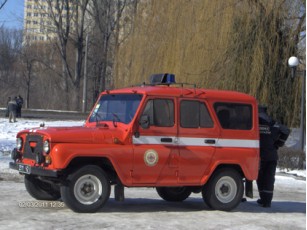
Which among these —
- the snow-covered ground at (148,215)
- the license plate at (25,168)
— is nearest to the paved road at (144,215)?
the snow-covered ground at (148,215)

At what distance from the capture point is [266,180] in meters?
11.1

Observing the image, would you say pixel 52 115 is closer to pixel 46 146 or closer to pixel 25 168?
pixel 25 168

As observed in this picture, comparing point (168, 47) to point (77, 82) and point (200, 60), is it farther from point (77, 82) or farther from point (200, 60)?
point (77, 82)

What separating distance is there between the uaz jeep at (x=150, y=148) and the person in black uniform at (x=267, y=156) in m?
0.51

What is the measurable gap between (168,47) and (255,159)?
12922mm

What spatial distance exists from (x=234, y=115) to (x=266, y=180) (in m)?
1.48

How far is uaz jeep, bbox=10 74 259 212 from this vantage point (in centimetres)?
914

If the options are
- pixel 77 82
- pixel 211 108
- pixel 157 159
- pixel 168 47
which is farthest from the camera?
pixel 77 82

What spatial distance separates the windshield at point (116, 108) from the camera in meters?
9.73

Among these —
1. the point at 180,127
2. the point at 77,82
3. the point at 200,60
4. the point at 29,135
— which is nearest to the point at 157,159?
the point at 180,127

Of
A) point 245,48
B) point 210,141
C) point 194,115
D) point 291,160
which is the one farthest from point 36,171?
point 245,48

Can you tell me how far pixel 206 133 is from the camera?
397 inches

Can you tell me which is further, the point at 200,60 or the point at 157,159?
the point at 200,60

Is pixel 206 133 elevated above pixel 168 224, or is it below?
above
